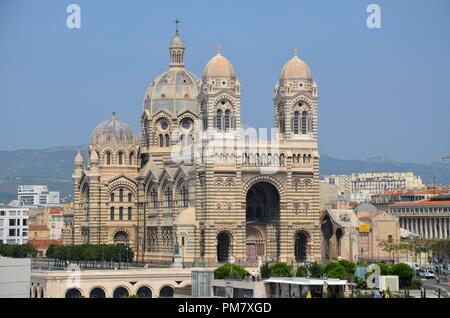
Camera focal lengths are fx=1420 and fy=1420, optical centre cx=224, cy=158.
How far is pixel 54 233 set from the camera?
154000 millimetres

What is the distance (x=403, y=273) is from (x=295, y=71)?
28261 mm

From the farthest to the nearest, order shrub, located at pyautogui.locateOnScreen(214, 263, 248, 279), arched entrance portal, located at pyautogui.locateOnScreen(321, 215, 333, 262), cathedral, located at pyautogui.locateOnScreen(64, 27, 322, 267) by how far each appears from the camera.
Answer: arched entrance portal, located at pyautogui.locateOnScreen(321, 215, 333, 262) → cathedral, located at pyautogui.locateOnScreen(64, 27, 322, 267) → shrub, located at pyautogui.locateOnScreen(214, 263, 248, 279)

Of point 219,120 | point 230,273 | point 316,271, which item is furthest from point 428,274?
point 219,120

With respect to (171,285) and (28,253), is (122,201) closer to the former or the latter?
(28,253)

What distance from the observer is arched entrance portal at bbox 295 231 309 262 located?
93938mm

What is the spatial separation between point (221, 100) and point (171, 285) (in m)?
15.8

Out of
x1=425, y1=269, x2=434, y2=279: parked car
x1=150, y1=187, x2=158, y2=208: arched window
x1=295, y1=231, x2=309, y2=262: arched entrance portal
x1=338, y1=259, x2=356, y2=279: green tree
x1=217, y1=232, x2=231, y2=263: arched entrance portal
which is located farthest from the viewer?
x1=150, y1=187, x2=158, y2=208: arched window

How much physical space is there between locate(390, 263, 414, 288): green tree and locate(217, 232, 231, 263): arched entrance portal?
23.7 m

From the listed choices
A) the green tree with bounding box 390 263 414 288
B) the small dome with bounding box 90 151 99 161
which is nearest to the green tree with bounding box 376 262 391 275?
the green tree with bounding box 390 263 414 288

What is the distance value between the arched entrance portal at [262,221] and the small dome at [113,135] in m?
15.0

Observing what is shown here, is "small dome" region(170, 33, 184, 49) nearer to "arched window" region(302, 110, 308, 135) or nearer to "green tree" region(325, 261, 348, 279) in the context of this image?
"arched window" region(302, 110, 308, 135)

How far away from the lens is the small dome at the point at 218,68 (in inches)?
3627

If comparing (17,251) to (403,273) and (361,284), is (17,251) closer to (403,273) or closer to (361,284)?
(403,273)

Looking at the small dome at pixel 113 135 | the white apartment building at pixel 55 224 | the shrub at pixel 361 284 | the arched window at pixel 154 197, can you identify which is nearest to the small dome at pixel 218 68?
the arched window at pixel 154 197
